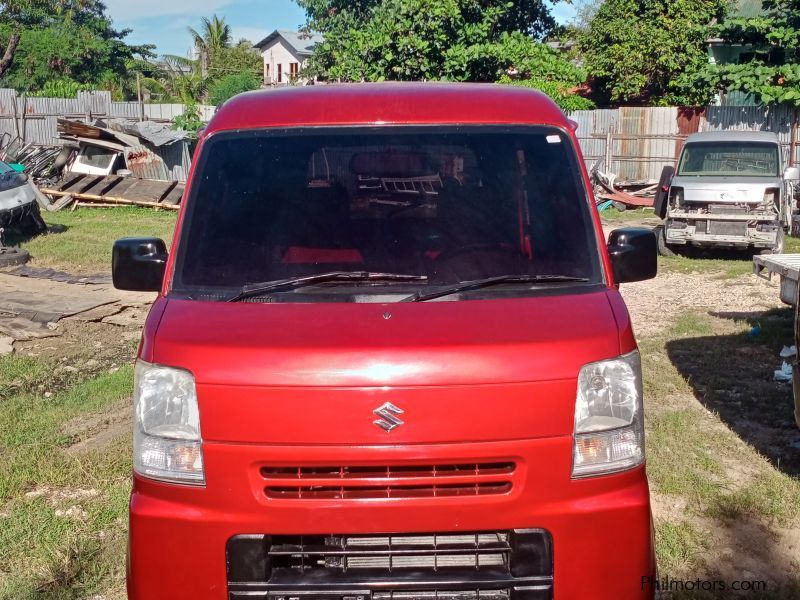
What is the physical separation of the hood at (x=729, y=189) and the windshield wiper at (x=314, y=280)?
12.0 meters

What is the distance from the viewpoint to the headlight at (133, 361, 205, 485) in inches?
111

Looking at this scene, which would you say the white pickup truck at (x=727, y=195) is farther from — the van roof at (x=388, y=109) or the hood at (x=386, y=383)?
the hood at (x=386, y=383)

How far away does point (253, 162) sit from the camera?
359 cm

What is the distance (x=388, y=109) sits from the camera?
365cm

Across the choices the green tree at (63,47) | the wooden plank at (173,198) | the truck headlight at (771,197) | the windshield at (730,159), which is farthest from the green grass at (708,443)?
the green tree at (63,47)

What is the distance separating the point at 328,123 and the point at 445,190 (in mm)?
539


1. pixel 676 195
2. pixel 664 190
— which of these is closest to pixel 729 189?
pixel 676 195

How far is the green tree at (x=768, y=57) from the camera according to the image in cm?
2183

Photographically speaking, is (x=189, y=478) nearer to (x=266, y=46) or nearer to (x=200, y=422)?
(x=200, y=422)

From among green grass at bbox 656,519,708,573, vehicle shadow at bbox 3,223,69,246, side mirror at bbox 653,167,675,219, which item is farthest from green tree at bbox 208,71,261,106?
green grass at bbox 656,519,708,573

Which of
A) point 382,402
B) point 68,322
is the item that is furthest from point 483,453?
point 68,322

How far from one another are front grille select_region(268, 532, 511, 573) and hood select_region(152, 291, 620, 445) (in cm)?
34

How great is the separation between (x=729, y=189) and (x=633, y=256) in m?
11.5

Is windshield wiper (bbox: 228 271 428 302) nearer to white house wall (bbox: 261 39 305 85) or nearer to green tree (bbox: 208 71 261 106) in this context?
green tree (bbox: 208 71 261 106)
